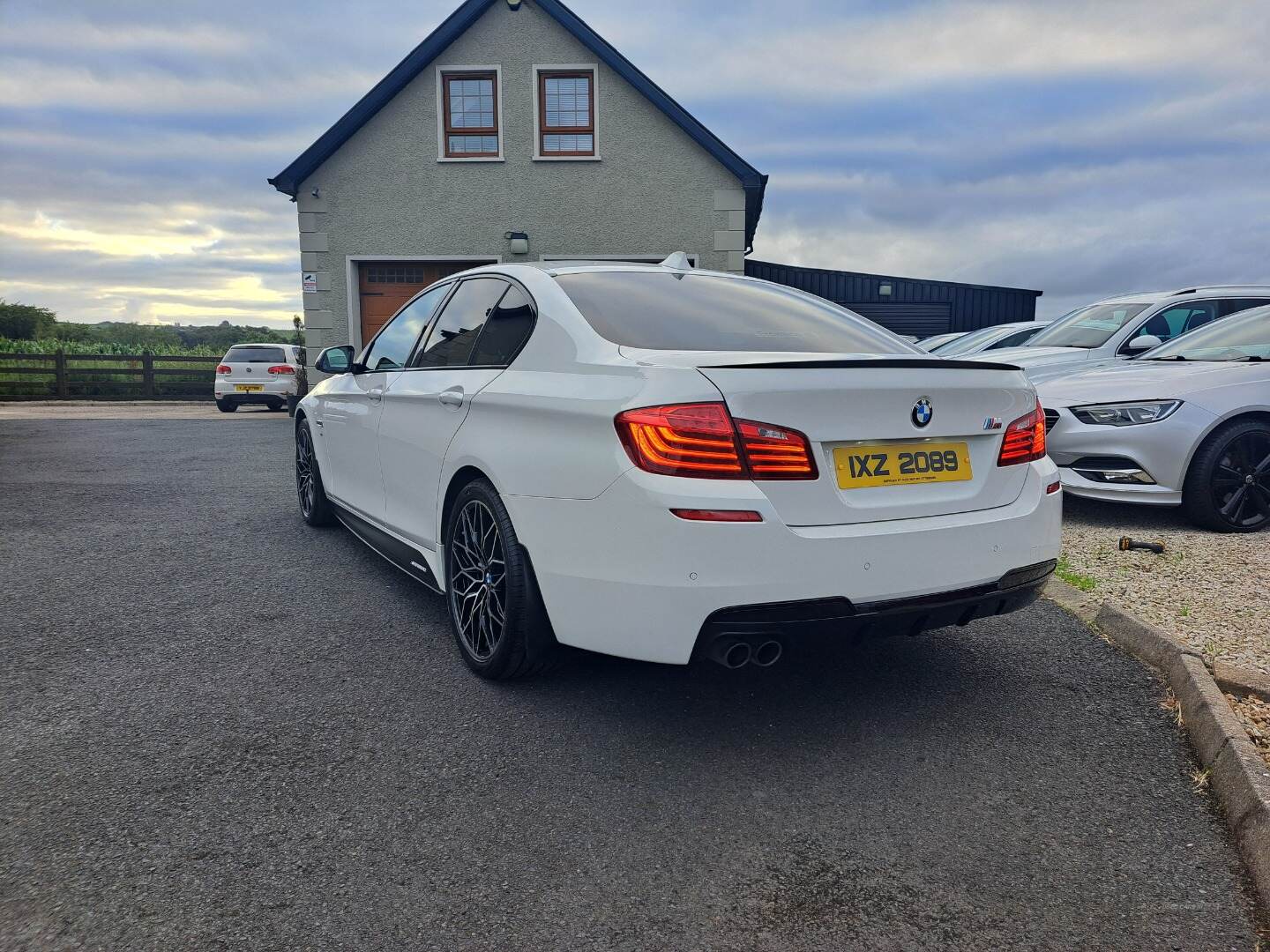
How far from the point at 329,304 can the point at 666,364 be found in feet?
47.1

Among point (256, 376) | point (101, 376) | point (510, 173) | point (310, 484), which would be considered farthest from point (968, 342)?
point (101, 376)

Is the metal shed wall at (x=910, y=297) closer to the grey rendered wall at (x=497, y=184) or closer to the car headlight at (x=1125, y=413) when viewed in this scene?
the grey rendered wall at (x=497, y=184)

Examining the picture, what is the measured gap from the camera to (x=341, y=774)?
102 inches

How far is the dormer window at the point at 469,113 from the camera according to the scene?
15641 millimetres

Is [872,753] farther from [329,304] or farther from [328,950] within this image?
[329,304]

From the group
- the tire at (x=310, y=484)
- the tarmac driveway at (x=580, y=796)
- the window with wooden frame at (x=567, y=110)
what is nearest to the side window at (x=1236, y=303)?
the tarmac driveway at (x=580, y=796)

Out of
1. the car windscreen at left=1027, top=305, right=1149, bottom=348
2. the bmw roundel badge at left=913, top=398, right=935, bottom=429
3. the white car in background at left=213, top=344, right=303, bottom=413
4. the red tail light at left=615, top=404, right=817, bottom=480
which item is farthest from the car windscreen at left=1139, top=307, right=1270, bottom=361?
the white car in background at left=213, top=344, right=303, bottom=413

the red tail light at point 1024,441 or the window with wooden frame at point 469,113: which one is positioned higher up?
the window with wooden frame at point 469,113

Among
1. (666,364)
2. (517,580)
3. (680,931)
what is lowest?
(680,931)

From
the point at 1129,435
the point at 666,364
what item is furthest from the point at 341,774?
the point at 1129,435

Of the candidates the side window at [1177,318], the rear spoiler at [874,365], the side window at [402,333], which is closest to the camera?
the rear spoiler at [874,365]

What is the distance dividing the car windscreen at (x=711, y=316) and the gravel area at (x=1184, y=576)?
1.69 meters

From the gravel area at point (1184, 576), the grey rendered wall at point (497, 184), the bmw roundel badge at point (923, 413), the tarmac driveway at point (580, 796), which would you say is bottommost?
the tarmac driveway at point (580, 796)

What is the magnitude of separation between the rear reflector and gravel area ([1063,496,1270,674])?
2.03m
